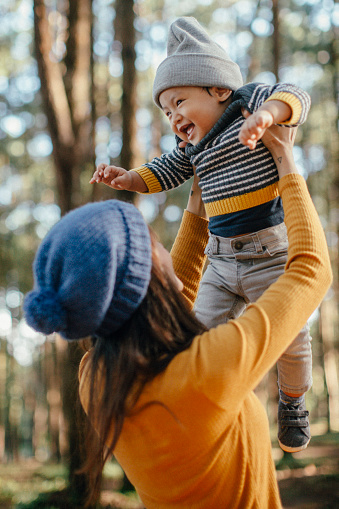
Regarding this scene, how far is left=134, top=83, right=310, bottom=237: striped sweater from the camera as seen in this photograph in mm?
1718

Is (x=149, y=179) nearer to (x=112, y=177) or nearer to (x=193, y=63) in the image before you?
(x=112, y=177)

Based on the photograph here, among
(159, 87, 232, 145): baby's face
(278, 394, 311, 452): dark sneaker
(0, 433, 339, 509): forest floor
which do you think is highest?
(159, 87, 232, 145): baby's face

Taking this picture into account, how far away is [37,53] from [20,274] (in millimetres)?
10363

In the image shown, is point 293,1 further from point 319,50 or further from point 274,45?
point 274,45

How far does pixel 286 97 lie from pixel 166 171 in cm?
75

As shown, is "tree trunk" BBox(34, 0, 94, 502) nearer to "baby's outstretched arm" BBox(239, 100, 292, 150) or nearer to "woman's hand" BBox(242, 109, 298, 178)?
"woman's hand" BBox(242, 109, 298, 178)

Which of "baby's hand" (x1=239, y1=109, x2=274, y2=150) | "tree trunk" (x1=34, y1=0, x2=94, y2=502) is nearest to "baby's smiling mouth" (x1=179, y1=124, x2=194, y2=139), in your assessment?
"baby's hand" (x1=239, y1=109, x2=274, y2=150)

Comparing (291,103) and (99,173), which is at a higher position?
(291,103)

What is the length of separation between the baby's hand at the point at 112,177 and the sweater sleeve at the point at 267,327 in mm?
836

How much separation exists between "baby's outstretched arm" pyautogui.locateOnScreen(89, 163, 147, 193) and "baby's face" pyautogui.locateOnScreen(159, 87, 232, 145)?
300 mm

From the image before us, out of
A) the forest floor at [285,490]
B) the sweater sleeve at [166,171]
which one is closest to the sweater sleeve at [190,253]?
the sweater sleeve at [166,171]

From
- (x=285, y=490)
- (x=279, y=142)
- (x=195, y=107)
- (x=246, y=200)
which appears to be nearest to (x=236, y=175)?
(x=246, y=200)

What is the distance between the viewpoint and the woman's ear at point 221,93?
1.85 m

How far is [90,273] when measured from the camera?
119 cm
